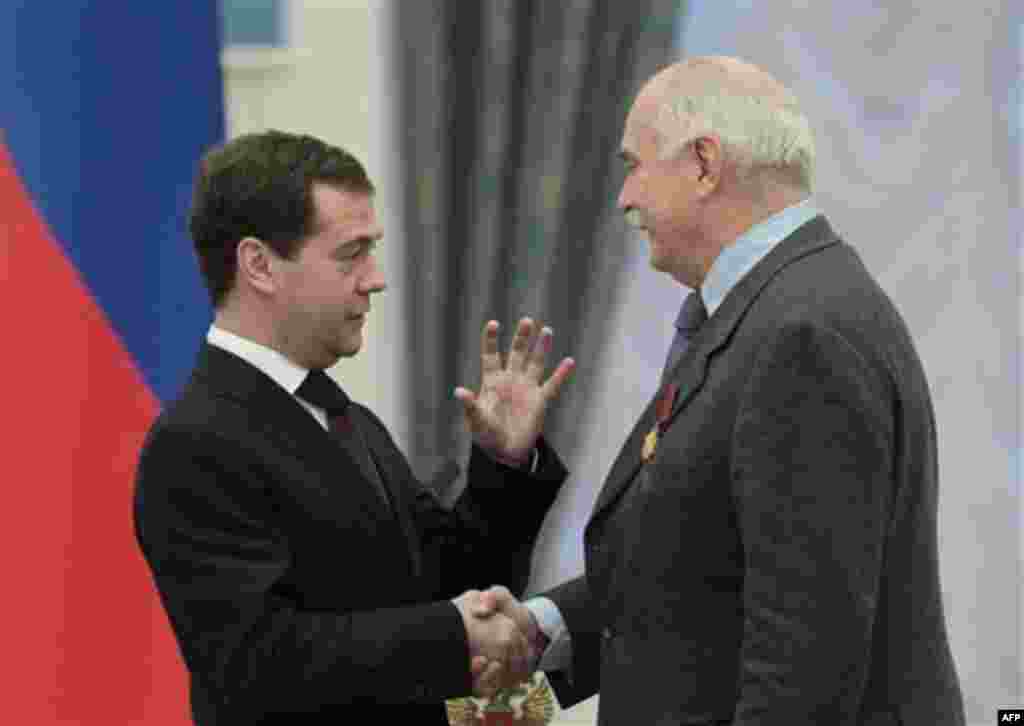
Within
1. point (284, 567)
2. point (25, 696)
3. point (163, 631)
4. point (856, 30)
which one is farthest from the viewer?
point (856, 30)

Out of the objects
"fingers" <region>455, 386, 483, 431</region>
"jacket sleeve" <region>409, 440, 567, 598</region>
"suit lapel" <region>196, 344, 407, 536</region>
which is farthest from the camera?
"jacket sleeve" <region>409, 440, 567, 598</region>

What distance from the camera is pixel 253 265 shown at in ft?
6.93

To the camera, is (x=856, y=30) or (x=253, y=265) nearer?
(x=253, y=265)

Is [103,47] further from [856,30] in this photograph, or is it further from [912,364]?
[912,364]

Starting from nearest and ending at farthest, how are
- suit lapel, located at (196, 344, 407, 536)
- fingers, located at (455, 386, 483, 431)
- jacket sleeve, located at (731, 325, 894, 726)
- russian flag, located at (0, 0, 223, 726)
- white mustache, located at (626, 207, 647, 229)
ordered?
jacket sleeve, located at (731, 325, 894, 726) → white mustache, located at (626, 207, 647, 229) → suit lapel, located at (196, 344, 407, 536) → fingers, located at (455, 386, 483, 431) → russian flag, located at (0, 0, 223, 726)

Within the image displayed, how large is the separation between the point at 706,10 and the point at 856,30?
0.30m

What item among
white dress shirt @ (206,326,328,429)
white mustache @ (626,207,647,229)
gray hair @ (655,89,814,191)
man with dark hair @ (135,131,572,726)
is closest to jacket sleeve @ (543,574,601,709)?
man with dark hair @ (135,131,572,726)

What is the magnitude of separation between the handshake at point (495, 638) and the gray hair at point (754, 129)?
2.15 ft

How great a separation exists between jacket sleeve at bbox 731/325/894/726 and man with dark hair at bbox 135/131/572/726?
0.54 metres

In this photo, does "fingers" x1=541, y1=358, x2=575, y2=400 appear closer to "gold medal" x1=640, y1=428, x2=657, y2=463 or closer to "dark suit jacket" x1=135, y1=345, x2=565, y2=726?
"dark suit jacket" x1=135, y1=345, x2=565, y2=726

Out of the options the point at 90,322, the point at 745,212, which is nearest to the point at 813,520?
the point at 745,212

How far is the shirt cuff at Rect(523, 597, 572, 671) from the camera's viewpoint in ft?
7.47

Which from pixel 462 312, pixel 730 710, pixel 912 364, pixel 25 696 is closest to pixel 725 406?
pixel 912 364

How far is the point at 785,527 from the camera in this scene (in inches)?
65.2
